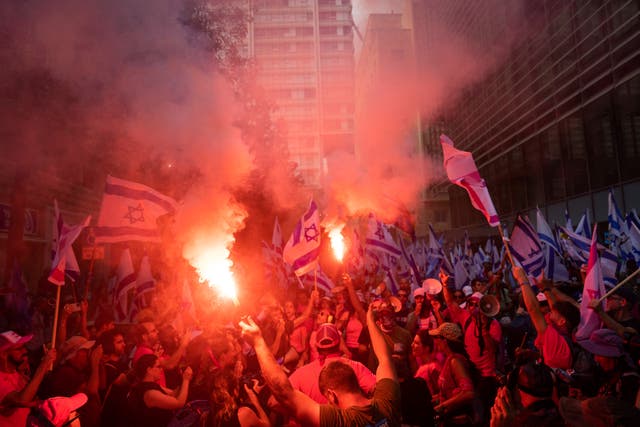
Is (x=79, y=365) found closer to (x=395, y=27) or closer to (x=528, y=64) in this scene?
(x=528, y=64)

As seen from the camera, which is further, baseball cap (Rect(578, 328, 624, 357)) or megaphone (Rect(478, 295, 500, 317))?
megaphone (Rect(478, 295, 500, 317))

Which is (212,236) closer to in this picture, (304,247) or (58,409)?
(304,247)

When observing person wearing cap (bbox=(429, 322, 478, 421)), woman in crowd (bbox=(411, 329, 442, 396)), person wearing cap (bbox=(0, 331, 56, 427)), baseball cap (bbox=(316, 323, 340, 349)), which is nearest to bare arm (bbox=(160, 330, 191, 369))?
person wearing cap (bbox=(0, 331, 56, 427))

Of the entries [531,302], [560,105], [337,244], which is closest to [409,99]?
[560,105]

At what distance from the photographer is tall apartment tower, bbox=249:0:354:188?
58.6m

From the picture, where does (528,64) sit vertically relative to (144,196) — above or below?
above

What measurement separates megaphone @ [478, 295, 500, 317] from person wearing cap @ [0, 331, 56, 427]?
4709 millimetres

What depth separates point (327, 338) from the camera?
427 cm

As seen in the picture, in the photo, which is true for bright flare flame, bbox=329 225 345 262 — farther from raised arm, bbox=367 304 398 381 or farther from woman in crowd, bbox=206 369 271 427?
raised arm, bbox=367 304 398 381

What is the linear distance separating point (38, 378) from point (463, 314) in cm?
468

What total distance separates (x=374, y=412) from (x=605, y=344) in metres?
2.34

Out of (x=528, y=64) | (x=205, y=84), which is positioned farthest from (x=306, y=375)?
(x=528, y=64)

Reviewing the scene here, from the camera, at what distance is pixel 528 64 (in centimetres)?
2639

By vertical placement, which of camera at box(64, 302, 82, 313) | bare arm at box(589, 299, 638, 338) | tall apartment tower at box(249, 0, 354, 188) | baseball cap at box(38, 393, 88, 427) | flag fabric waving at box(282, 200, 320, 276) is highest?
tall apartment tower at box(249, 0, 354, 188)
